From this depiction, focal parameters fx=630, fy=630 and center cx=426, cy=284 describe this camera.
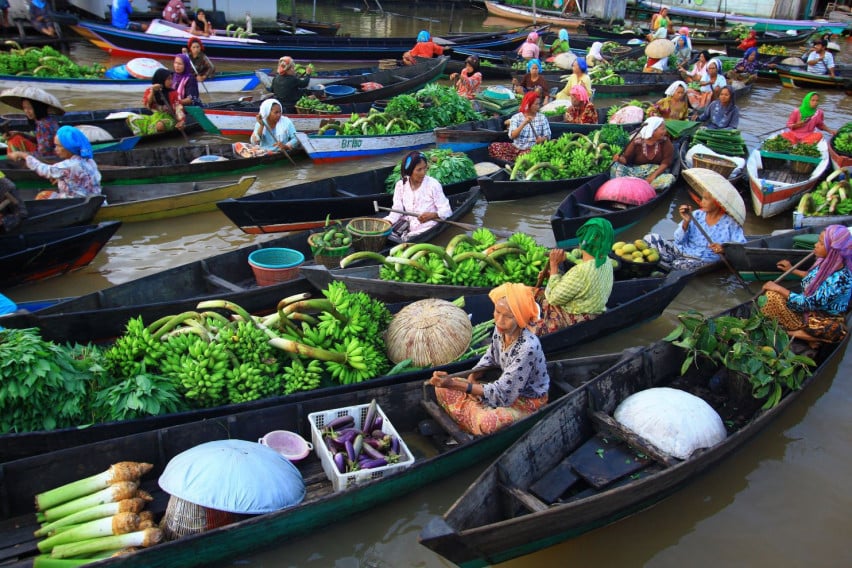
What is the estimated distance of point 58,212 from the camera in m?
7.11

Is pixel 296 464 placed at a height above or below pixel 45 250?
below

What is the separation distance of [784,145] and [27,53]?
49.2ft

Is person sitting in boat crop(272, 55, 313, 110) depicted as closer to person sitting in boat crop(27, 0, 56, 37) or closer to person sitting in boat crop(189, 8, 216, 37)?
person sitting in boat crop(189, 8, 216, 37)

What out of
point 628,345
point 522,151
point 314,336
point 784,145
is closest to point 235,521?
point 314,336

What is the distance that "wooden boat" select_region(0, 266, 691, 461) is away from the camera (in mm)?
4117

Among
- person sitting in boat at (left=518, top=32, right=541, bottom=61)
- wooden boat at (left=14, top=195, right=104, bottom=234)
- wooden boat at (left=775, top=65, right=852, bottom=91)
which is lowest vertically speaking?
wooden boat at (left=14, top=195, right=104, bottom=234)

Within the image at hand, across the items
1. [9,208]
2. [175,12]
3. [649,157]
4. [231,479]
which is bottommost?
[231,479]

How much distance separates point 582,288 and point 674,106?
785 cm

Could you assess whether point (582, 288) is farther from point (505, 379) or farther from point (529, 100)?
point (529, 100)

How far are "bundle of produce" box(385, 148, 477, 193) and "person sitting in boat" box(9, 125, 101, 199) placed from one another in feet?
12.4

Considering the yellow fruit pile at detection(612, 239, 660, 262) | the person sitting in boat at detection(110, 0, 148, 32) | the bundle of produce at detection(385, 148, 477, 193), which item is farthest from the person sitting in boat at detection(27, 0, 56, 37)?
the yellow fruit pile at detection(612, 239, 660, 262)

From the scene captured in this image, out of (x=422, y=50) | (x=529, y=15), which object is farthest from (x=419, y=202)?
(x=529, y=15)

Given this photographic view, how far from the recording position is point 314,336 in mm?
5043

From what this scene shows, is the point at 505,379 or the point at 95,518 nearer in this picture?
the point at 95,518
